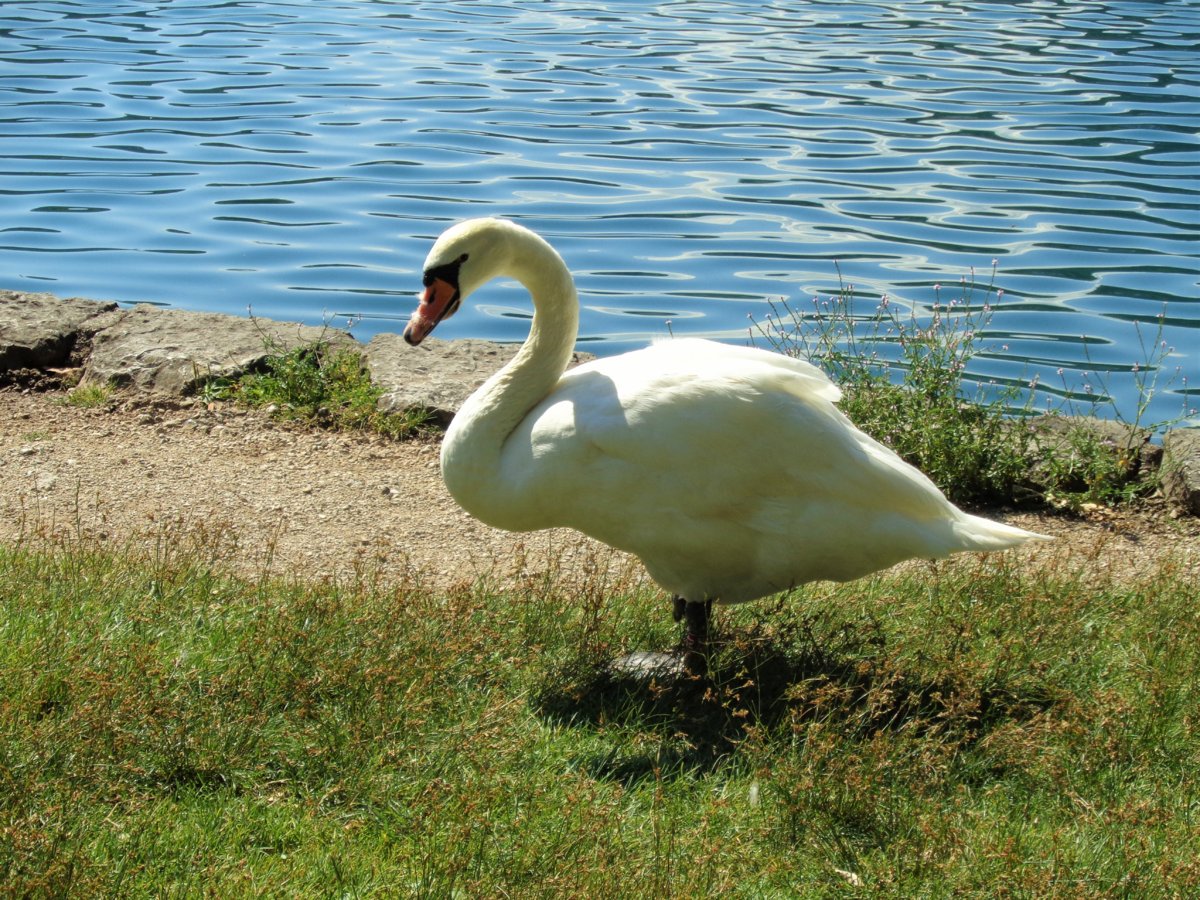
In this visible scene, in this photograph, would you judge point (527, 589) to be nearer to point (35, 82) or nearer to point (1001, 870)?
point (1001, 870)

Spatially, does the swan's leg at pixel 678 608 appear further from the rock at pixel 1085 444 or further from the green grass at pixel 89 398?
the green grass at pixel 89 398

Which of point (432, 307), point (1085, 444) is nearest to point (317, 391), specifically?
point (432, 307)

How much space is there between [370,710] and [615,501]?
97cm

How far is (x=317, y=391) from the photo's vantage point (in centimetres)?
770

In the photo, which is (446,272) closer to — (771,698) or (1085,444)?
(771,698)

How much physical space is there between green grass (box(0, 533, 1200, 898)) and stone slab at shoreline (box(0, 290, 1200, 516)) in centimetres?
254

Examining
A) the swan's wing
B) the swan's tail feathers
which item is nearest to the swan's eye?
the swan's wing

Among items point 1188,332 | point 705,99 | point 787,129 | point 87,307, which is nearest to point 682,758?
point 87,307

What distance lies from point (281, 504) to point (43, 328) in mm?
2594

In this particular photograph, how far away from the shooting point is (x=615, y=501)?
4.53 meters

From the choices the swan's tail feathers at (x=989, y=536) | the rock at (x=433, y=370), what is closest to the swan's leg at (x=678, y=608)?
the swan's tail feathers at (x=989, y=536)

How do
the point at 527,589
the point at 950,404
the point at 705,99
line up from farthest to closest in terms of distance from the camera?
the point at 705,99 < the point at 950,404 < the point at 527,589

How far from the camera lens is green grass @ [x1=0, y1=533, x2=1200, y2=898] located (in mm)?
3521

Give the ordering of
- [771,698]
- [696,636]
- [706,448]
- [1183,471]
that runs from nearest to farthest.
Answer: [706,448]
[771,698]
[696,636]
[1183,471]
